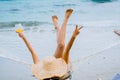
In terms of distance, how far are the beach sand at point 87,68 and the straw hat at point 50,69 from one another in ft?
4.85

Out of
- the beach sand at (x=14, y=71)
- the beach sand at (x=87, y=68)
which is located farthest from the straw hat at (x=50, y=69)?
the beach sand at (x=14, y=71)

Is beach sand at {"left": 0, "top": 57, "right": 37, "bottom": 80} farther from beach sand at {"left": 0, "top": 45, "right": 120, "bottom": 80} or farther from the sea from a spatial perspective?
the sea

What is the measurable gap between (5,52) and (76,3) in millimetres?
6955

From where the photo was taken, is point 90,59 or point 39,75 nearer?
point 39,75

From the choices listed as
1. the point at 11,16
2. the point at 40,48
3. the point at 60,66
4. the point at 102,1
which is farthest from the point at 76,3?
the point at 60,66

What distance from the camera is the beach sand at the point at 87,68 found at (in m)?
4.81

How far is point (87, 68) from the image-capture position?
5109mm

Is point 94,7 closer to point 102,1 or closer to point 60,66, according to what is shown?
point 102,1

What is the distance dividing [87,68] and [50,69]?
6.68 ft

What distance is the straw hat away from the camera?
312 centimetres

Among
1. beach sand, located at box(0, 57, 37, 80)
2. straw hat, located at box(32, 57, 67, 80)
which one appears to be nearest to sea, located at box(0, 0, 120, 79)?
beach sand, located at box(0, 57, 37, 80)

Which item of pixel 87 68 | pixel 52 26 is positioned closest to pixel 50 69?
pixel 87 68

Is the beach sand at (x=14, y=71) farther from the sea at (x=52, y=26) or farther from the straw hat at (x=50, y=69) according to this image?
the straw hat at (x=50, y=69)

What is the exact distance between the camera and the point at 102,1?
44.2 ft
